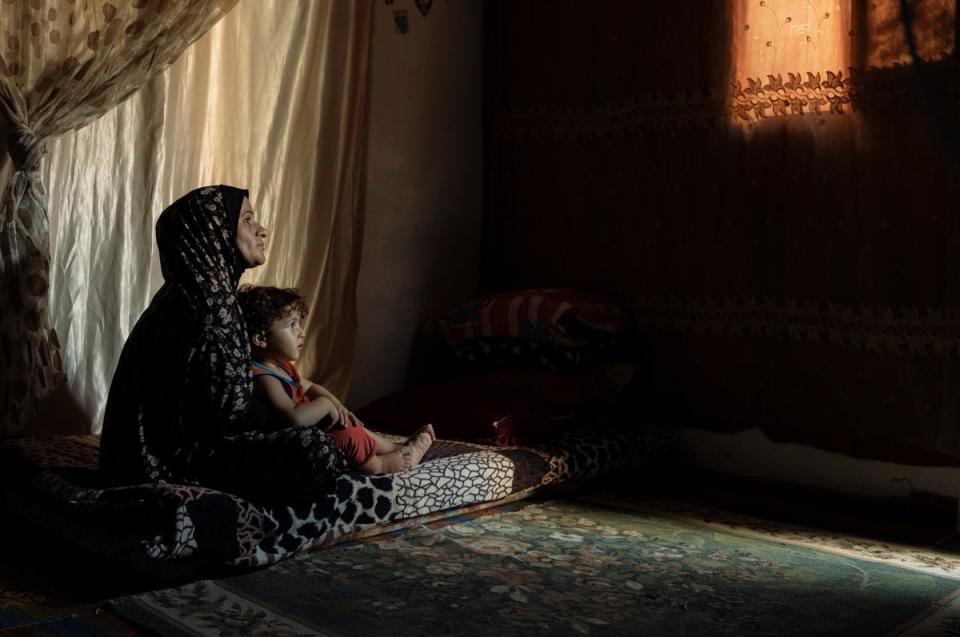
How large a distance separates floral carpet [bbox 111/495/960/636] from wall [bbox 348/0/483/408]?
139 cm

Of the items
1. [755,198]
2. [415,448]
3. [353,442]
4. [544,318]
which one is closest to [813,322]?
[755,198]

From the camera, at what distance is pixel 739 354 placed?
12.7ft

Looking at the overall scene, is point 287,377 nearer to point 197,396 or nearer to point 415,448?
point 197,396

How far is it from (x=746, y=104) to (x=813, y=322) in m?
0.83

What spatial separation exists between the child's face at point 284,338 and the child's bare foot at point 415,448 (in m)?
0.46

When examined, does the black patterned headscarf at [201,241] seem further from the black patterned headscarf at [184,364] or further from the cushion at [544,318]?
the cushion at [544,318]

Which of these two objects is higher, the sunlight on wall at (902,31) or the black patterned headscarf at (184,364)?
the sunlight on wall at (902,31)

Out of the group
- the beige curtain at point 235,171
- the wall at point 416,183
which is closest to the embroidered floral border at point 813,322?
the wall at point 416,183

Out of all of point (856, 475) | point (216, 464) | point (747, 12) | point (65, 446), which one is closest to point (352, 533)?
point (216, 464)

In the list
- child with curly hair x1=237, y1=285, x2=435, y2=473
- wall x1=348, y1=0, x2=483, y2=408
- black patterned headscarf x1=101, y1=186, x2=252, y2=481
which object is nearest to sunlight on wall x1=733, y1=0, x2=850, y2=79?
wall x1=348, y1=0, x2=483, y2=408

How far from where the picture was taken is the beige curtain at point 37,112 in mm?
3135

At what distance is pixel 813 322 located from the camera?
3660 mm

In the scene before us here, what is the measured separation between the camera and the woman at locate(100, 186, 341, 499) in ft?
8.86

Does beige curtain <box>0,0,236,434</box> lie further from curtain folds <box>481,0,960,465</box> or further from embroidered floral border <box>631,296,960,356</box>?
embroidered floral border <box>631,296,960,356</box>
